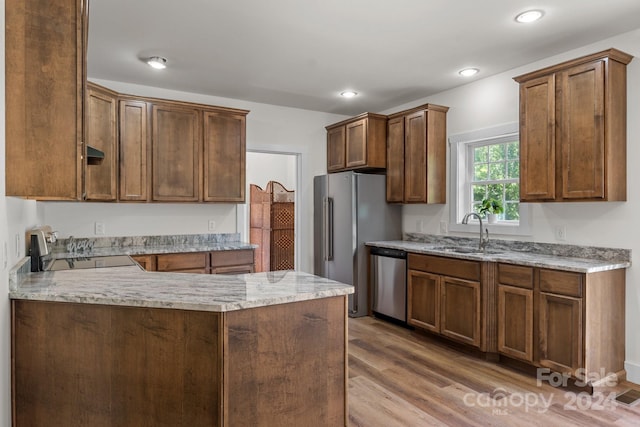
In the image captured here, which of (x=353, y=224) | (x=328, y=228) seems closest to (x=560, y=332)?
(x=353, y=224)

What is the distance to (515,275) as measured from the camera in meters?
3.11

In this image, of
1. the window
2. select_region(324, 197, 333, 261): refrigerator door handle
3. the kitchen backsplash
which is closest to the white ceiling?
the window

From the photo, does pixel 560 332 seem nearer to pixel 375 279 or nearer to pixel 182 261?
pixel 375 279

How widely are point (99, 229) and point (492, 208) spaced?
3893 millimetres

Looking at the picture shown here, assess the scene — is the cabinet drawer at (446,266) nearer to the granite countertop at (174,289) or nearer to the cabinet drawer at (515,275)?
the cabinet drawer at (515,275)

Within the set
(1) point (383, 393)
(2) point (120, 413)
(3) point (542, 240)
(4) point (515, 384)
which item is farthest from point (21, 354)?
(3) point (542, 240)

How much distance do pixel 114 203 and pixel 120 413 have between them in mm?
2891

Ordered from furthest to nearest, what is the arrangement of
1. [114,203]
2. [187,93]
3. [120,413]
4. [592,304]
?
[187,93] → [114,203] → [592,304] → [120,413]

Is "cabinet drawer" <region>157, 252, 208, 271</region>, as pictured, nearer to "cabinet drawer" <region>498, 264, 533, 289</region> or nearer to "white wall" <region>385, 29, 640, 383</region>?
"cabinet drawer" <region>498, 264, 533, 289</region>

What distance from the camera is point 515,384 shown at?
2881 mm

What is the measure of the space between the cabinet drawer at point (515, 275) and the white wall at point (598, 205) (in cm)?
57

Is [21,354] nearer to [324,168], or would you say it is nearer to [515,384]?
[515,384]

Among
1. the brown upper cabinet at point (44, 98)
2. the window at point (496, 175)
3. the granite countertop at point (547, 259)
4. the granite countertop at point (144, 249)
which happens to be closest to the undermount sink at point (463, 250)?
the granite countertop at point (547, 259)

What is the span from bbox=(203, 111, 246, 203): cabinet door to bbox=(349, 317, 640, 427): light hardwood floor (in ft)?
7.01
